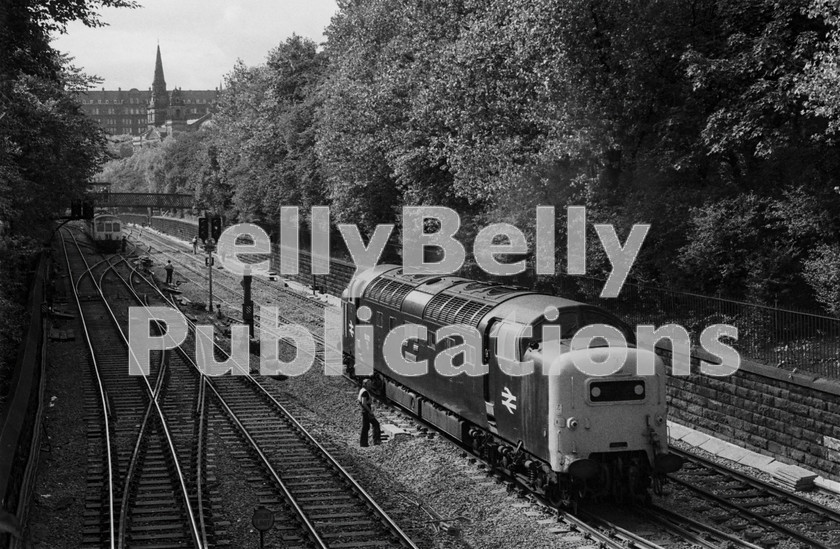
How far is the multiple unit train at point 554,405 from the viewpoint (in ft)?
46.3

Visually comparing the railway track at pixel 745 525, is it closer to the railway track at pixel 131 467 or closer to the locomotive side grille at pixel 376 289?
the railway track at pixel 131 467

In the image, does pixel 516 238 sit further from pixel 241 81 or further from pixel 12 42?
pixel 241 81

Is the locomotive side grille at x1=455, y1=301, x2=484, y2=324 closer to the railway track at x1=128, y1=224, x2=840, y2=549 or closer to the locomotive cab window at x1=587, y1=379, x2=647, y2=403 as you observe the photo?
the locomotive cab window at x1=587, y1=379, x2=647, y2=403

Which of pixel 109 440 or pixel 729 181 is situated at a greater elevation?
pixel 729 181

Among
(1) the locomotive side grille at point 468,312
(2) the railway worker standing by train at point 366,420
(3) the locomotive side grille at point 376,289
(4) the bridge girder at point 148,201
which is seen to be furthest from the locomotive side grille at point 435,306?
(4) the bridge girder at point 148,201

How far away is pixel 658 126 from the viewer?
23.0 metres

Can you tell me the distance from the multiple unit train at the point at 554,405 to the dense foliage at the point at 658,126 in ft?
20.9

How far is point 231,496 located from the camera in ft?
52.5

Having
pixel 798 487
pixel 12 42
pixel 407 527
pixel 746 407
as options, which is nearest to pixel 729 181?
pixel 746 407

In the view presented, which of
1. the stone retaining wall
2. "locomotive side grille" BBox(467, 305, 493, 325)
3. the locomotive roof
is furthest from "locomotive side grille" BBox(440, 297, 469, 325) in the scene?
the stone retaining wall

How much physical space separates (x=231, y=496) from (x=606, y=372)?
678 centimetres

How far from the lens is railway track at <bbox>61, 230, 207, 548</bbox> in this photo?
553 inches

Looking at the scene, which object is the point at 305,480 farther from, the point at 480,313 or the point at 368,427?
the point at 480,313

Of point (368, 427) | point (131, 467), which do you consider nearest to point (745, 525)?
point (368, 427)
